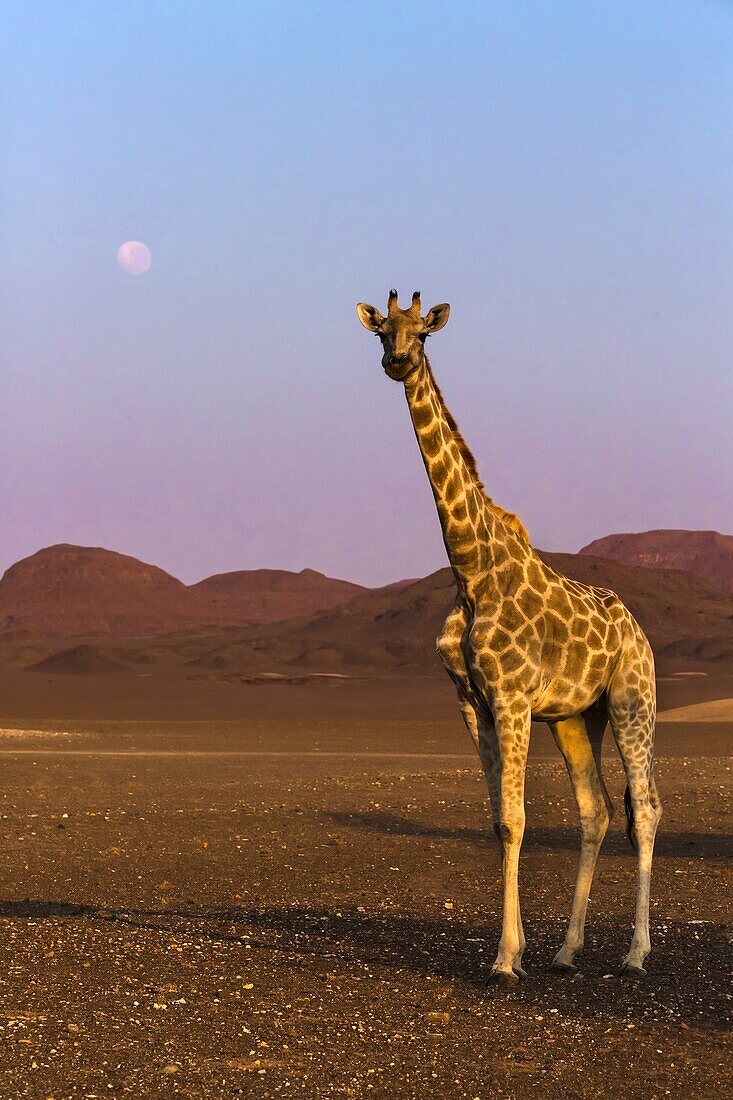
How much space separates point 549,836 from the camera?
18812 mm

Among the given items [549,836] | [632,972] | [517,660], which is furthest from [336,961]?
[549,836]

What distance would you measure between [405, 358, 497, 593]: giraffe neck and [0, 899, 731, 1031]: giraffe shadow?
3077 millimetres

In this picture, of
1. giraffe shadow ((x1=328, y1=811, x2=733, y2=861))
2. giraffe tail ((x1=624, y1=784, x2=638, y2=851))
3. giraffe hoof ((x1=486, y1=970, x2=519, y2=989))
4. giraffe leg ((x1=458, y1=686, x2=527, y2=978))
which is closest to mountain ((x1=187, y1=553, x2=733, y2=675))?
giraffe shadow ((x1=328, y1=811, x2=733, y2=861))

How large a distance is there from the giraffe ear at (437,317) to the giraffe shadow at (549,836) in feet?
30.3

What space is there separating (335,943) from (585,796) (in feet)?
8.25

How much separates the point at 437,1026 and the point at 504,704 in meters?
2.50

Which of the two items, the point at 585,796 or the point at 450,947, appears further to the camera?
the point at 450,947

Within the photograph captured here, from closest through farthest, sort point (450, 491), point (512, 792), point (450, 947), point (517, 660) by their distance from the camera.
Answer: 1. point (512, 792)
2. point (517, 660)
3. point (450, 491)
4. point (450, 947)

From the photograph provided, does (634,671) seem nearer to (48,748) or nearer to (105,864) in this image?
(105,864)

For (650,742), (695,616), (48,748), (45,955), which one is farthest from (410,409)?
(695,616)

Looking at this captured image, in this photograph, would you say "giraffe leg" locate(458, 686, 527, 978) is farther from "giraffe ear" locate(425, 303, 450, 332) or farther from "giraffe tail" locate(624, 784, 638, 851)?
"giraffe ear" locate(425, 303, 450, 332)

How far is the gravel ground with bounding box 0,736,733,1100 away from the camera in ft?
26.0

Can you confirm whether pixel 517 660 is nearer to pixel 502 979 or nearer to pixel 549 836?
pixel 502 979

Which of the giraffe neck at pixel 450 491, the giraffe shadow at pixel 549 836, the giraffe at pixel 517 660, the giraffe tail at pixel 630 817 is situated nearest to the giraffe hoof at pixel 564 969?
the giraffe at pixel 517 660
